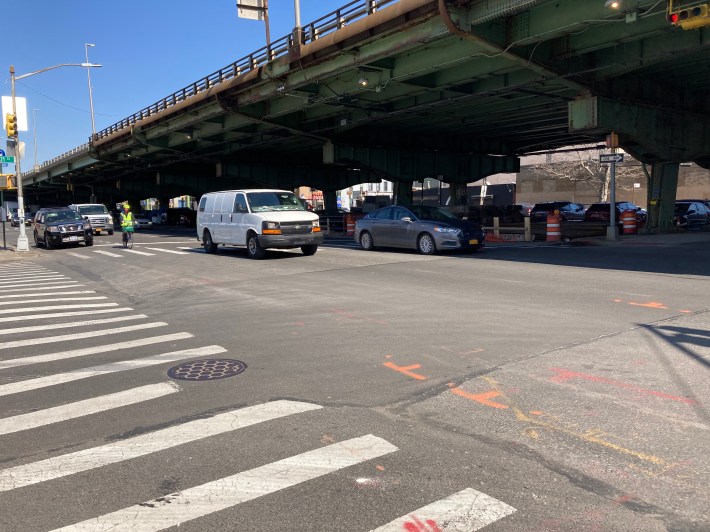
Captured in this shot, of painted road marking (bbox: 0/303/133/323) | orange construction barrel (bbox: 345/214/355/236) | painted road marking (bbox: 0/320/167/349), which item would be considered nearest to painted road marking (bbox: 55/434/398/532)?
painted road marking (bbox: 0/320/167/349)

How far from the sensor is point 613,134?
858 inches

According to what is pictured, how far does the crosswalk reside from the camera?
316 centimetres

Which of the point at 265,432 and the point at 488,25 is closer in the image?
the point at 265,432

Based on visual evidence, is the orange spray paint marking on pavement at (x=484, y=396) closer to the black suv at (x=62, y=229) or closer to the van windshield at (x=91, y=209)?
the black suv at (x=62, y=229)

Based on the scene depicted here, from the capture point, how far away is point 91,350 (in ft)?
23.0

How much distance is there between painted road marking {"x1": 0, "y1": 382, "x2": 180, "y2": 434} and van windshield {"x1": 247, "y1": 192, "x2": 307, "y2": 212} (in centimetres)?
1295

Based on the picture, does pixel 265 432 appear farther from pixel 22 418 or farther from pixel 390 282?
pixel 390 282

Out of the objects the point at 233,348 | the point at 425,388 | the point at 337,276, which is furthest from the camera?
the point at 337,276

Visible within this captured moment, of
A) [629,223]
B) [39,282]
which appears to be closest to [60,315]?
[39,282]

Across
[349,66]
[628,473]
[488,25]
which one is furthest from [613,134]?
[628,473]

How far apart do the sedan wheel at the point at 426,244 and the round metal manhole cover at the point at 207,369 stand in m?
12.3

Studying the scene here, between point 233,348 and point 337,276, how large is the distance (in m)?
6.73

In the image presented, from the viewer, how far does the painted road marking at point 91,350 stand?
6566 mm

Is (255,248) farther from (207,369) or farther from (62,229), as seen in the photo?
(62,229)
